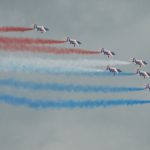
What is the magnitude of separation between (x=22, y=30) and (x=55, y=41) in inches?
426

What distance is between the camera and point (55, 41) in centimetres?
19062

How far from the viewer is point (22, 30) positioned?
182500 millimetres
